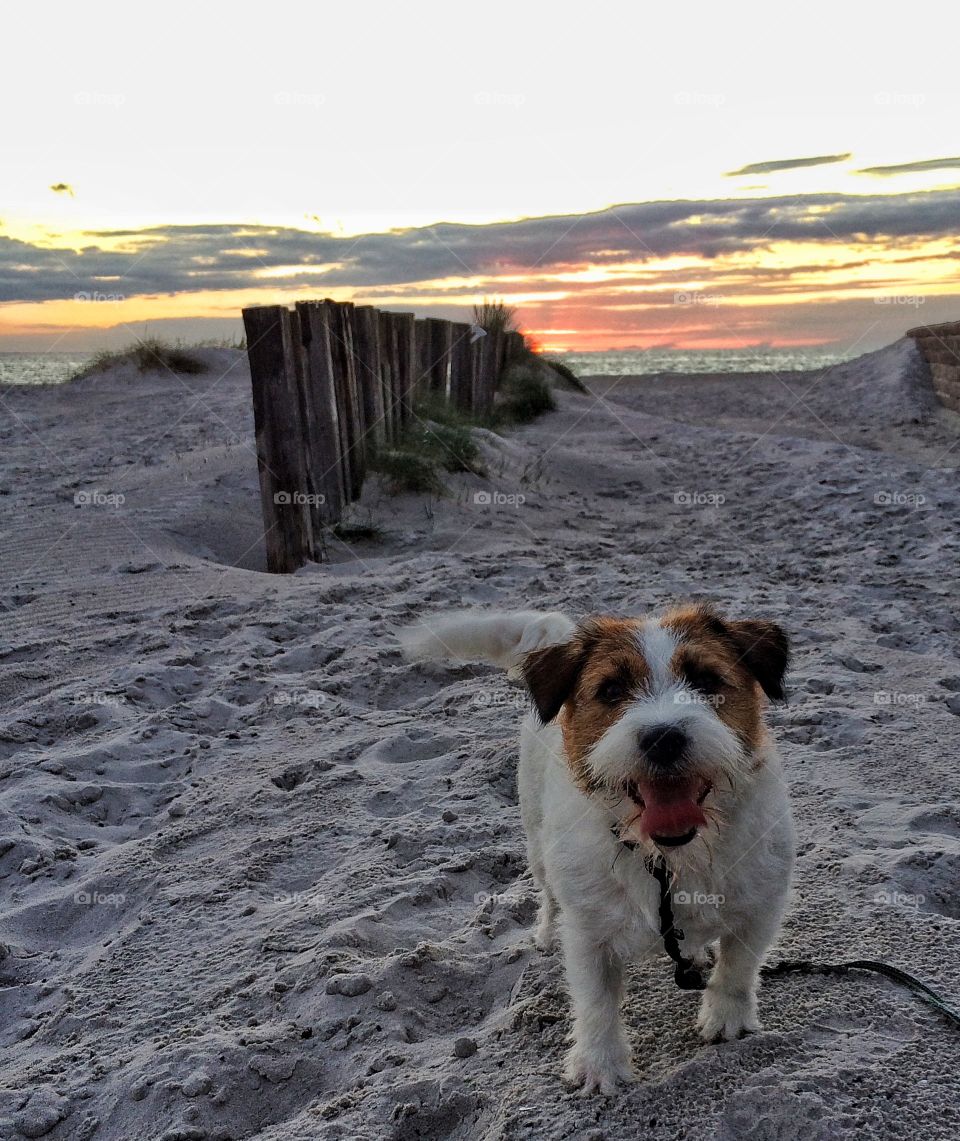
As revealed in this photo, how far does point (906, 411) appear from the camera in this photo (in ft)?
69.8

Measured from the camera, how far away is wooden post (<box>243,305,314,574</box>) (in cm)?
872

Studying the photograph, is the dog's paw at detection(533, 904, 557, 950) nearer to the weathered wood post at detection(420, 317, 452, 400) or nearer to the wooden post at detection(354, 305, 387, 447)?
the wooden post at detection(354, 305, 387, 447)

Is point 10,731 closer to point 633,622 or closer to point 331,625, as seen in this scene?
point 331,625

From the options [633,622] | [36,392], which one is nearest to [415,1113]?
[633,622]

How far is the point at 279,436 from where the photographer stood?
29.6 feet

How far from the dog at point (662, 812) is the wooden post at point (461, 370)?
42.0ft

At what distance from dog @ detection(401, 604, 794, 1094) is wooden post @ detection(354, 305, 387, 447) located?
26.0ft

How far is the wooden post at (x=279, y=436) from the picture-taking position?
872 cm

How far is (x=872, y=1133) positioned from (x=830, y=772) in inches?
93.3

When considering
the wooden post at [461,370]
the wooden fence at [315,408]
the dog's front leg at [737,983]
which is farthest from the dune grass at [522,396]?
the dog's front leg at [737,983]

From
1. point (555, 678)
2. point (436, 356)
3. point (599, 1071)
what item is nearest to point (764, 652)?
point (555, 678)

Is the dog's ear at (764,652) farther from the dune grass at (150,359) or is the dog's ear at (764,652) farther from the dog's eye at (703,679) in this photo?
the dune grass at (150,359)

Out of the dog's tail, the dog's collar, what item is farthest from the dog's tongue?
→ the dog's tail

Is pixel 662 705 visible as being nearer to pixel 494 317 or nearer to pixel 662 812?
pixel 662 812
